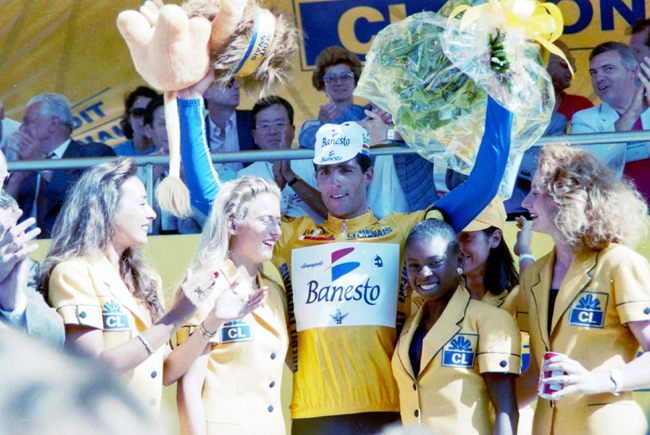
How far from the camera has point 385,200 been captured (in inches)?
171

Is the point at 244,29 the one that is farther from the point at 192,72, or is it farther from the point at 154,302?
the point at 154,302

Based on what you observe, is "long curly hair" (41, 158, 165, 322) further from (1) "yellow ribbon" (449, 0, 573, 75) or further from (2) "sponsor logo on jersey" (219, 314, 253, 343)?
(1) "yellow ribbon" (449, 0, 573, 75)

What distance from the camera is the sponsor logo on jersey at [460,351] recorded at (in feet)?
9.24

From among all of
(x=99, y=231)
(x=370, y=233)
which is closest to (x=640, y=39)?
(x=370, y=233)

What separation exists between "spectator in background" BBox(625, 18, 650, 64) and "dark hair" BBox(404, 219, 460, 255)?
2538mm

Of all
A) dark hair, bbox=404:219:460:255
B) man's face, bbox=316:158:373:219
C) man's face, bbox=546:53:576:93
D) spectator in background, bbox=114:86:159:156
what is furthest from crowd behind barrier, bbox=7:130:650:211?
spectator in background, bbox=114:86:159:156

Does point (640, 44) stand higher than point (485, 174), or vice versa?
point (640, 44)

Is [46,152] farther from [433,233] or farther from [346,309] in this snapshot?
[433,233]

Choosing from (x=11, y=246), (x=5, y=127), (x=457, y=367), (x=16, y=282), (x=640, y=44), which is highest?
(x=640, y=44)

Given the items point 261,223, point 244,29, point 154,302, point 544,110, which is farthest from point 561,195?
point 154,302

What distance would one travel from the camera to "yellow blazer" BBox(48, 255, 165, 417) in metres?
2.66

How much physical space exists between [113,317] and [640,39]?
3.77 meters

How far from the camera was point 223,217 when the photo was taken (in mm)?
3041

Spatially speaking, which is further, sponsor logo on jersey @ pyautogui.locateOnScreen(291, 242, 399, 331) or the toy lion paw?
sponsor logo on jersey @ pyautogui.locateOnScreen(291, 242, 399, 331)
